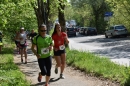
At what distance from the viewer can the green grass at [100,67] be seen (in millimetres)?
8494

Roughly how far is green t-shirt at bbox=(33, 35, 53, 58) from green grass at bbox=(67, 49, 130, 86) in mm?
2241

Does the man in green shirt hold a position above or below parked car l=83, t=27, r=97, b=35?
above

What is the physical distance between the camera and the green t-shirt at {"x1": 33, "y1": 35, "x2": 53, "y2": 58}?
312 inches

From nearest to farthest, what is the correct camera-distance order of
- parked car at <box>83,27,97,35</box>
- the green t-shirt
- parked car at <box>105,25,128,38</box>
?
the green t-shirt < parked car at <box>105,25,128,38</box> < parked car at <box>83,27,97,35</box>

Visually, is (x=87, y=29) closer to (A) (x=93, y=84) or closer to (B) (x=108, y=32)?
(B) (x=108, y=32)

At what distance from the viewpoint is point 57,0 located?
17.0 meters

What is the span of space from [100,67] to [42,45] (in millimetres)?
3328

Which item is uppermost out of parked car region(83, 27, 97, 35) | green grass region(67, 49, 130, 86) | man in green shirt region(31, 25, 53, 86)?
man in green shirt region(31, 25, 53, 86)

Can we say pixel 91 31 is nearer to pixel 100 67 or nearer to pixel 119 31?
pixel 119 31

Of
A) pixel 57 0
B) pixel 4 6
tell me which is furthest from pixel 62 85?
pixel 57 0

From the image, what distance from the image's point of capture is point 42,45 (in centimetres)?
797

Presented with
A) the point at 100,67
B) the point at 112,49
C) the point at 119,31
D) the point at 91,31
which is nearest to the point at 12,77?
the point at 100,67

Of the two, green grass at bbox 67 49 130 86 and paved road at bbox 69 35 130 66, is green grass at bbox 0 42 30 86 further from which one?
paved road at bbox 69 35 130 66

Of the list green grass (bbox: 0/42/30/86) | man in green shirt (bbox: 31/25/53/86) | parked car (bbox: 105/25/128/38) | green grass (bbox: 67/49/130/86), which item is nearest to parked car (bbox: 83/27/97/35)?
parked car (bbox: 105/25/128/38)
